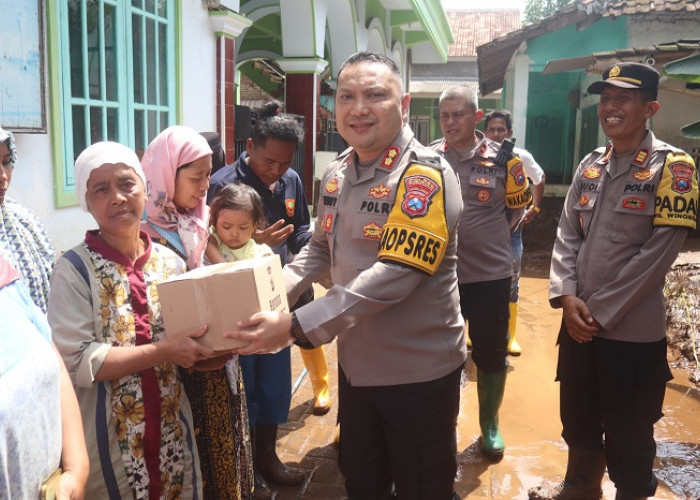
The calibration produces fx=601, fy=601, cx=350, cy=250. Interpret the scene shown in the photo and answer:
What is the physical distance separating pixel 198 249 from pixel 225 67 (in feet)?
11.8

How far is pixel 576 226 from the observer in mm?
2832

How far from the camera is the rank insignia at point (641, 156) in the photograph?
101 inches

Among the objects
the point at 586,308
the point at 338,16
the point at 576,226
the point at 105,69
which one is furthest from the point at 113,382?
the point at 338,16

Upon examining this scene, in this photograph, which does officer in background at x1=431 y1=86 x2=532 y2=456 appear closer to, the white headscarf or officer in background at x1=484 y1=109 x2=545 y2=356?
officer in background at x1=484 y1=109 x2=545 y2=356

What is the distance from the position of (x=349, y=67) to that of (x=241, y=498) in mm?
1596

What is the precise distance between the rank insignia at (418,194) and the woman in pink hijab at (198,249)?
2.81 feet

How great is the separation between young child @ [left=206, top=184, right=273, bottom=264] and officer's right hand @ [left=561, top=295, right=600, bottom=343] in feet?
4.64

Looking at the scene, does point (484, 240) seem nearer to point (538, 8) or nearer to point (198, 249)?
point (198, 249)

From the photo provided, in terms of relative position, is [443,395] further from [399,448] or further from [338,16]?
[338,16]

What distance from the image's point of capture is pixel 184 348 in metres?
1.82

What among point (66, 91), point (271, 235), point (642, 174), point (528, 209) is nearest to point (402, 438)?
point (271, 235)

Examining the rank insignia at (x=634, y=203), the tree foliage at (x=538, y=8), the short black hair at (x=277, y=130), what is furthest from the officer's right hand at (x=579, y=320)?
the tree foliage at (x=538, y=8)

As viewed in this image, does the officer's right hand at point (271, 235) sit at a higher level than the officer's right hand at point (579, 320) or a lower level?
higher

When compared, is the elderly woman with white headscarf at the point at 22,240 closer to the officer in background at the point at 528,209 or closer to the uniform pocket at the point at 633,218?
the uniform pocket at the point at 633,218
